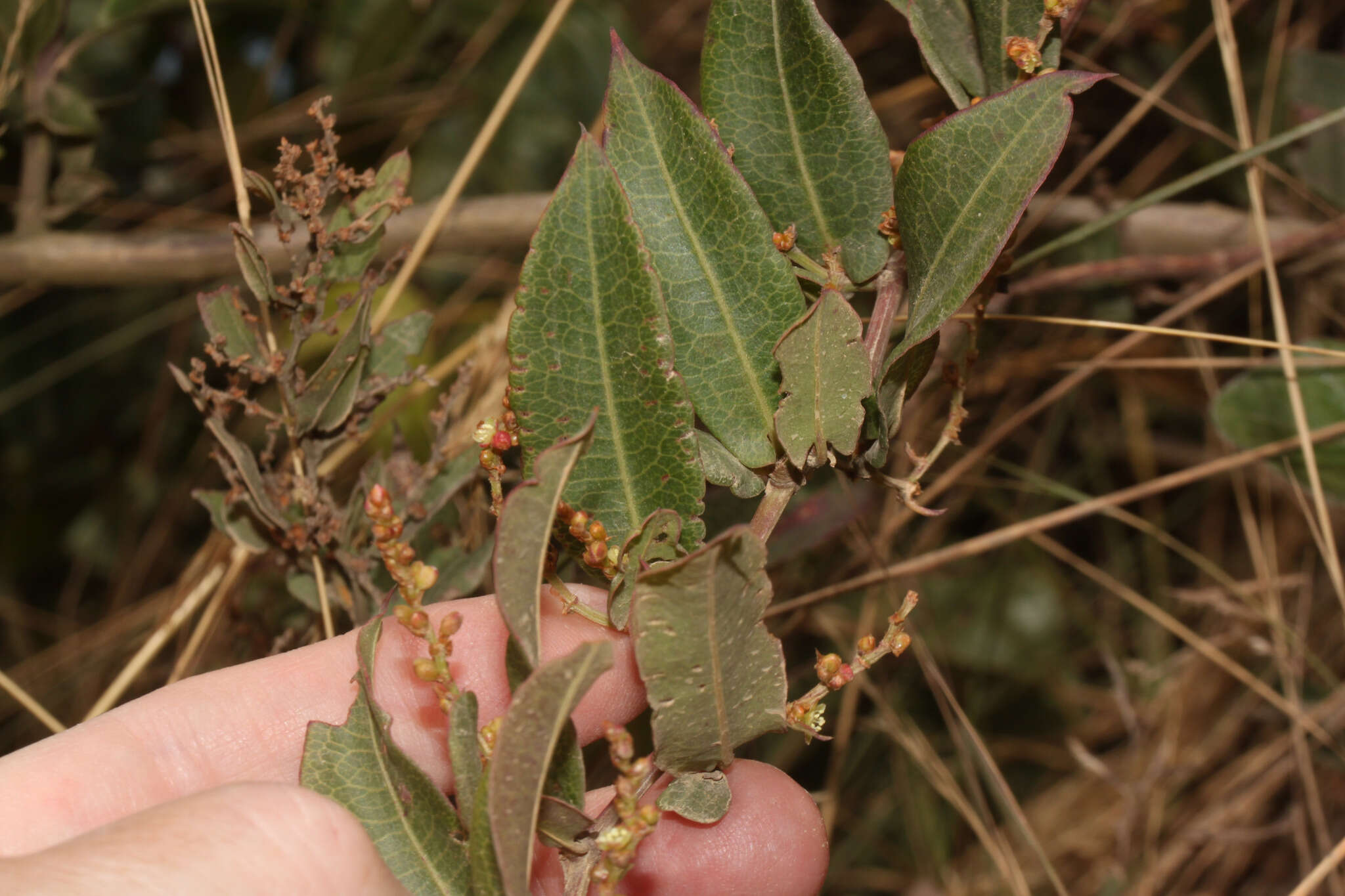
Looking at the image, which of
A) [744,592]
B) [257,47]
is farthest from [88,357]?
[744,592]

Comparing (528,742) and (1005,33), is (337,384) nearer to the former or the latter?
(528,742)

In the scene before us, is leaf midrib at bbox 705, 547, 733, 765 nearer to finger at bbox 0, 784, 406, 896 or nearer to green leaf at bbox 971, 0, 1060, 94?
finger at bbox 0, 784, 406, 896

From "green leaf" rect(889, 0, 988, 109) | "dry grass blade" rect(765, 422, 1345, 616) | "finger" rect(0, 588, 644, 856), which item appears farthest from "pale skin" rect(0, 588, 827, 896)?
"green leaf" rect(889, 0, 988, 109)

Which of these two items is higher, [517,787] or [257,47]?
[257,47]

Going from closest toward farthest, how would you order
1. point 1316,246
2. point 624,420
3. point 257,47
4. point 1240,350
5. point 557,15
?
1. point 624,420
2. point 557,15
3. point 1316,246
4. point 1240,350
5. point 257,47

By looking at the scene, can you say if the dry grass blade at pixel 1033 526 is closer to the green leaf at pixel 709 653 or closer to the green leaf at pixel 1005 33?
the green leaf at pixel 709 653

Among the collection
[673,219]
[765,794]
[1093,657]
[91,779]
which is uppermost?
[673,219]

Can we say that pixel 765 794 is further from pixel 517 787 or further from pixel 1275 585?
pixel 1275 585
